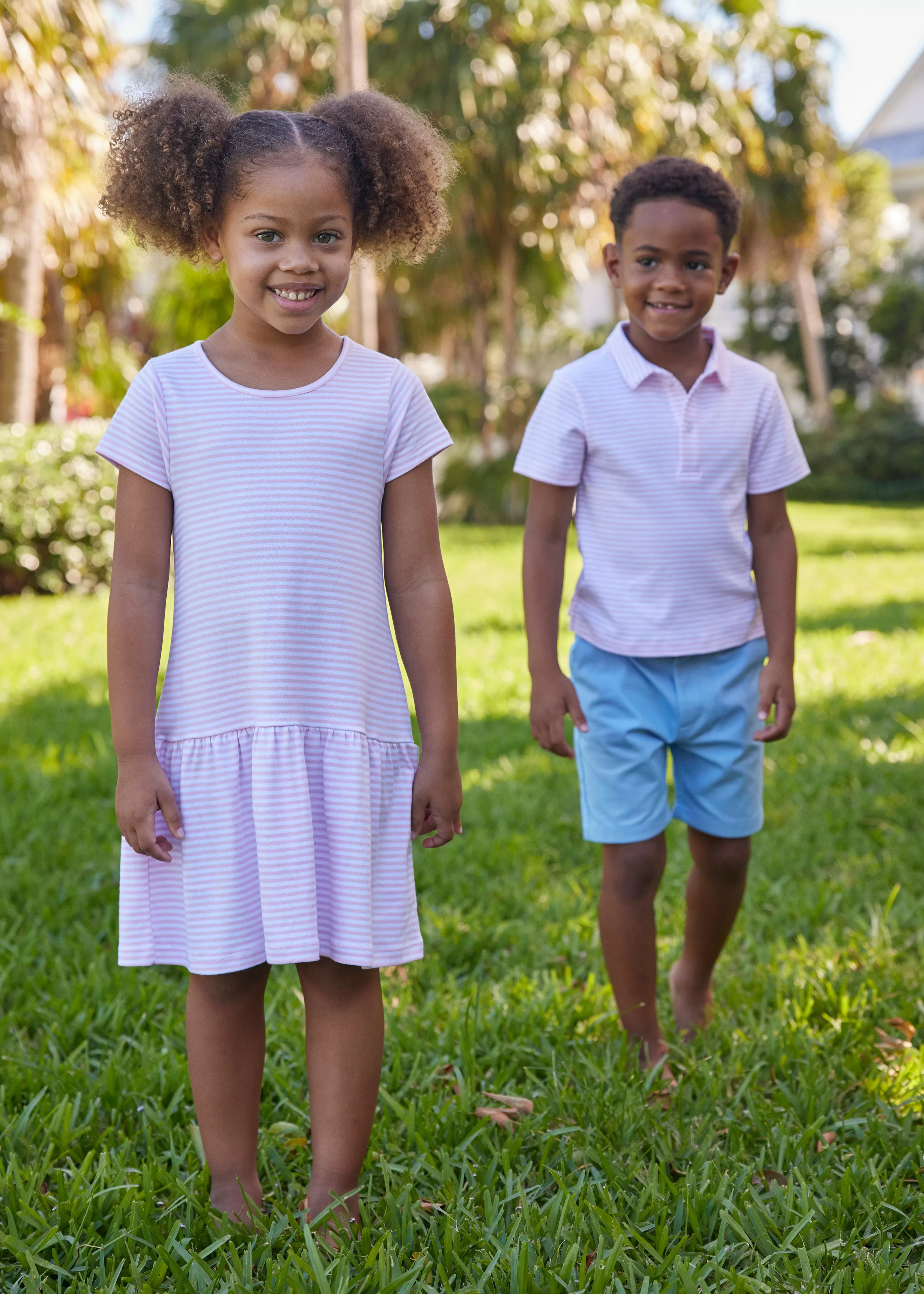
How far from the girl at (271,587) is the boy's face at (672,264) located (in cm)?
65

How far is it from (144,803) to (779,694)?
51.6 inches

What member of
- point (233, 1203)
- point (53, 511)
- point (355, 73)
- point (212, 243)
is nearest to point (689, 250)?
point (212, 243)

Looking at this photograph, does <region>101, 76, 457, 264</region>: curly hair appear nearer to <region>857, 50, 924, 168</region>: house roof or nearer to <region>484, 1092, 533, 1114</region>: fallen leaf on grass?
<region>484, 1092, 533, 1114</region>: fallen leaf on grass

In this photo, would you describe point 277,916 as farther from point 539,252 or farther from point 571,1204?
point 539,252

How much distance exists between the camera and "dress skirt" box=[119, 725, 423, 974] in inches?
69.3

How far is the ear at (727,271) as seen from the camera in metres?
2.49

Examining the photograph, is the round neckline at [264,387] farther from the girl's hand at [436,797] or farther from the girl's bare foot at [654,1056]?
the girl's bare foot at [654,1056]

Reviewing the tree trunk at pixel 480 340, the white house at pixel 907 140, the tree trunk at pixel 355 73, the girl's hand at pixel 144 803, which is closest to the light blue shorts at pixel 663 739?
the girl's hand at pixel 144 803

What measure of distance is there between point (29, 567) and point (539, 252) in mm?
11029

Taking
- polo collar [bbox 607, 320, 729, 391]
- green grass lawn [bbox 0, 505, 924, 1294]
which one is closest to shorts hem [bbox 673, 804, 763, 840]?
green grass lawn [bbox 0, 505, 924, 1294]

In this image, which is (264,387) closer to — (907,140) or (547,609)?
(547,609)

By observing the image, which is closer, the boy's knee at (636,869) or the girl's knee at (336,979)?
the girl's knee at (336,979)

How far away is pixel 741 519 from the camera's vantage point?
2.54 meters

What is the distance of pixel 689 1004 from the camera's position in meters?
2.70
